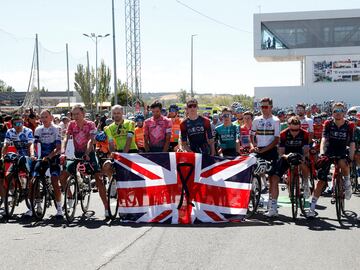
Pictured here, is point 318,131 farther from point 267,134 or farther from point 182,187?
point 182,187

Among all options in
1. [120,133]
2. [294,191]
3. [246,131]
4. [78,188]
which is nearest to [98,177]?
[78,188]

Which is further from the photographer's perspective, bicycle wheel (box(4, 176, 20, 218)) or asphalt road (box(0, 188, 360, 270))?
bicycle wheel (box(4, 176, 20, 218))

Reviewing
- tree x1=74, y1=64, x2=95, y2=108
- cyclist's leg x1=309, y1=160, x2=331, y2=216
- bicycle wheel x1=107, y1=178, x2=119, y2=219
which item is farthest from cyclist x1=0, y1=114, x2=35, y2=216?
tree x1=74, y1=64, x2=95, y2=108

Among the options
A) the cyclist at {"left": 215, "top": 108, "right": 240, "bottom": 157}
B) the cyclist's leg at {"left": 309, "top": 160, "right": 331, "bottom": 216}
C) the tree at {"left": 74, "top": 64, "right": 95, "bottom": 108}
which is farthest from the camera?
the tree at {"left": 74, "top": 64, "right": 95, "bottom": 108}

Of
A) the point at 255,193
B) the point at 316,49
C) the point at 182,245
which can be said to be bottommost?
the point at 182,245

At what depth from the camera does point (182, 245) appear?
24.0 ft

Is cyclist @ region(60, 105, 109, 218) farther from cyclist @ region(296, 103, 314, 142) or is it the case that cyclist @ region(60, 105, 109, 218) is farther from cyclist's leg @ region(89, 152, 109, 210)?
cyclist @ region(296, 103, 314, 142)

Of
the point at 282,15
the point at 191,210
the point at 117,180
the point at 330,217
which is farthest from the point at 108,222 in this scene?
the point at 282,15

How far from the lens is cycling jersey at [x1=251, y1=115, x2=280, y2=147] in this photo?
995 cm

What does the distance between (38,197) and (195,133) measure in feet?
9.78

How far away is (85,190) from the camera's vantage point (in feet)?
32.5

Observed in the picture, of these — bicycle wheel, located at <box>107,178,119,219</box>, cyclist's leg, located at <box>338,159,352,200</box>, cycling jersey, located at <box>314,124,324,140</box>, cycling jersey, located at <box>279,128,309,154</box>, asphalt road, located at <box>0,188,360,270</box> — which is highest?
cycling jersey, located at <box>279,128,309,154</box>

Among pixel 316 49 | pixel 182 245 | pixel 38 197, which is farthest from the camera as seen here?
pixel 316 49

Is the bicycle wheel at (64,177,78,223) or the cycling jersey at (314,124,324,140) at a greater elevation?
the cycling jersey at (314,124,324,140)
